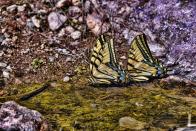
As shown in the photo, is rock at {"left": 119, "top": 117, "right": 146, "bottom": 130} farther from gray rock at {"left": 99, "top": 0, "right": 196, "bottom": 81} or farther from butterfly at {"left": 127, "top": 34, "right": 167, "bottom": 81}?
gray rock at {"left": 99, "top": 0, "right": 196, "bottom": 81}

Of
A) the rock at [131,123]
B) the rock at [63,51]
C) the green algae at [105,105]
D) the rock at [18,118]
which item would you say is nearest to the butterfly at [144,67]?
the green algae at [105,105]

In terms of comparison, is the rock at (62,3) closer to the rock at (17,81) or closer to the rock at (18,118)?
the rock at (17,81)

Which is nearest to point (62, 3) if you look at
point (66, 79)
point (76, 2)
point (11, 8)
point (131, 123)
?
point (76, 2)

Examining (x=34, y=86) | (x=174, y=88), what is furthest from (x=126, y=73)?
(x=34, y=86)

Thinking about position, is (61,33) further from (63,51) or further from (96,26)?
(96,26)

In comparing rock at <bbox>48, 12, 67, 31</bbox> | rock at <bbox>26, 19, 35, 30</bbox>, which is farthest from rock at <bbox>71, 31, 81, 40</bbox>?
rock at <bbox>26, 19, 35, 30</bbox>

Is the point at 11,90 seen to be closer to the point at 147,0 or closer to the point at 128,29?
the point at 128,29
